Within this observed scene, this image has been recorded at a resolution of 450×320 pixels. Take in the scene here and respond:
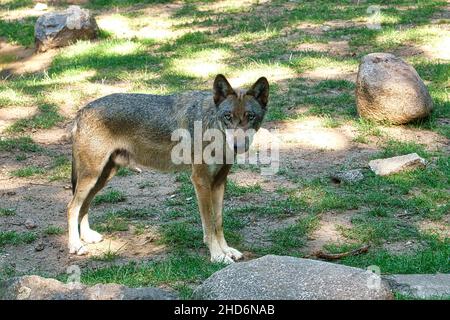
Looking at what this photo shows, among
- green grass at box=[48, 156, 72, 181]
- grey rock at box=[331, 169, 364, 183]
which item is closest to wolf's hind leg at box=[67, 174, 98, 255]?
green grass at box=[48, 156, 72, 181]

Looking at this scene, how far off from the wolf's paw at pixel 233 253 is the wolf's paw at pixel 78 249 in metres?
1.43

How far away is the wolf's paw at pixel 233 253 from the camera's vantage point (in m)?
7.65

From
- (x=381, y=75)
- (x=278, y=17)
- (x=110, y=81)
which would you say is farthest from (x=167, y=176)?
(x=278, y=17)

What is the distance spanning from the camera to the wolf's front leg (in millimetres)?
7582

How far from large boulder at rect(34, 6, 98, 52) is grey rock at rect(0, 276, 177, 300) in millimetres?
11216

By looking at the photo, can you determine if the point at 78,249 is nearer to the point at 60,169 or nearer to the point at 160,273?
the point at 160,273

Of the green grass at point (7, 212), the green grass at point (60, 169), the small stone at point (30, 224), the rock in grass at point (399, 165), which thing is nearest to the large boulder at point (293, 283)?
the small stone at point (30, 224)

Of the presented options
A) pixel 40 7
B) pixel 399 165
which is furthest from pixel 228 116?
pixel 40 7

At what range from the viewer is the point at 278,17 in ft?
54.7

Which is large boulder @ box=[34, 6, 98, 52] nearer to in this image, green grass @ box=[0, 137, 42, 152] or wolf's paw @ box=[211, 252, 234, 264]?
green grass @ box=[0, 137, 42, 152]

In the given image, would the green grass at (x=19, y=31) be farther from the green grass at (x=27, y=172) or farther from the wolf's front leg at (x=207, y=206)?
the wolf's front leg at (x=207, y=206)

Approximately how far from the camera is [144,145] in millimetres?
7910

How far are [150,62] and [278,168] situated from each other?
212 inches

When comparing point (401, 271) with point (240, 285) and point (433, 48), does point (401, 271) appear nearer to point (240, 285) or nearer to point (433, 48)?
point (240, 285)
